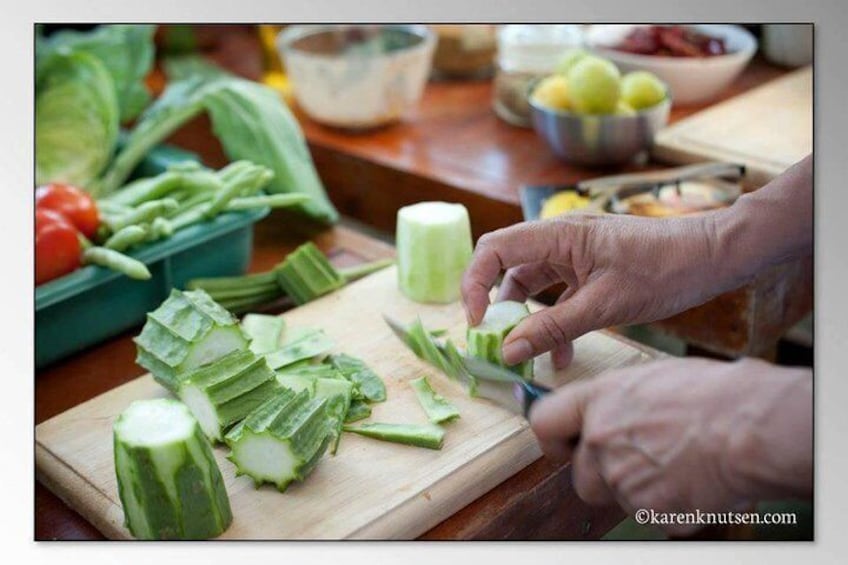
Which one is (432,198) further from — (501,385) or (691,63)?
(501,385)

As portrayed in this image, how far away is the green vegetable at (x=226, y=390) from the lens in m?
1.32

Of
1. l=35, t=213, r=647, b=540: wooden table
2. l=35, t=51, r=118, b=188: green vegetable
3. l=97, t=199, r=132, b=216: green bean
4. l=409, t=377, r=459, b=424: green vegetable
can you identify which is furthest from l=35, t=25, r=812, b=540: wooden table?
l=35, t=51, r=118, b=188: green vegetable

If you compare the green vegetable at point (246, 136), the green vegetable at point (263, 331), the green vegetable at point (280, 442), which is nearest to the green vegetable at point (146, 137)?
the green vegetable at point (246, 136)

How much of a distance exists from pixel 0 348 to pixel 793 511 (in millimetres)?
1046

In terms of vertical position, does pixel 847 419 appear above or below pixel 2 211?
below

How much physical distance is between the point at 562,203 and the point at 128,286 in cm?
66

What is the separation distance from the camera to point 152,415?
4.00 ft

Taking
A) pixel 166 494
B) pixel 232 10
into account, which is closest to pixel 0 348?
pixel 166 494

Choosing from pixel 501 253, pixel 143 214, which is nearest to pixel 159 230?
pixel 143 214

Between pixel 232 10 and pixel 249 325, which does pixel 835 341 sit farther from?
pixel 232 10

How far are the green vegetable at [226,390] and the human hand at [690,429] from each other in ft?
1.10

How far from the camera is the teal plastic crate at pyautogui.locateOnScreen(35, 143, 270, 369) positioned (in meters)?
1.55

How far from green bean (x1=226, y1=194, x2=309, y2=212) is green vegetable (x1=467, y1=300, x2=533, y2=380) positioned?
0.46m

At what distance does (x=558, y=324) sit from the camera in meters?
1.41
